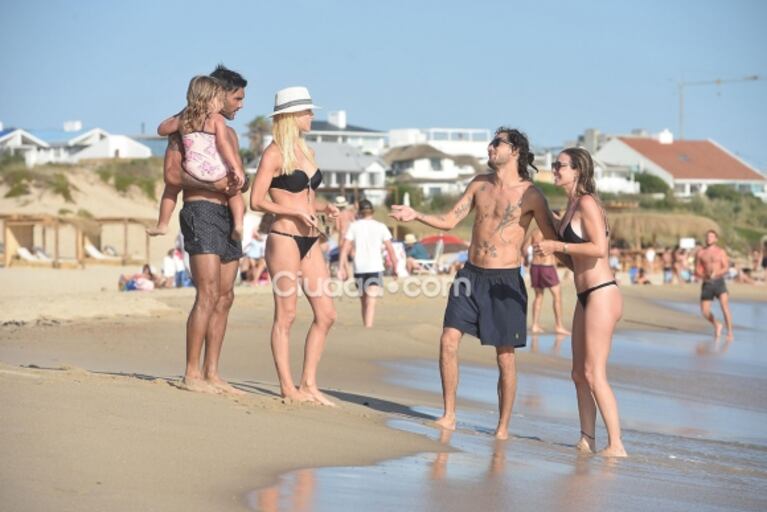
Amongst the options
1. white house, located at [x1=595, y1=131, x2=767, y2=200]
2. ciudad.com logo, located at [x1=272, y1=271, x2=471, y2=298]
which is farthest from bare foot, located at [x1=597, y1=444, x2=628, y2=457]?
white house, located at [x1=595, y1=131, x2=767, y2=200]

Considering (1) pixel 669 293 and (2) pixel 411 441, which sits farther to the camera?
(1) pixel 669 293

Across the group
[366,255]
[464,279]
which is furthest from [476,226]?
[366,255]

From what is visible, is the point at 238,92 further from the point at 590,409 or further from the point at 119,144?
the point at 119,144

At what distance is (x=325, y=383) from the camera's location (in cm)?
941

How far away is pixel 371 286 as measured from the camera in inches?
556

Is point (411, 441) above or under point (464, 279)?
under

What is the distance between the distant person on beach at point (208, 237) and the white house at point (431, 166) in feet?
291

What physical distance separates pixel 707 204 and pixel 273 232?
7798cm

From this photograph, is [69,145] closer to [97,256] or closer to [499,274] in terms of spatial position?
[97,256]

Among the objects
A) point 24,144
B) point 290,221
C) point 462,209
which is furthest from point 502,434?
point 24,144

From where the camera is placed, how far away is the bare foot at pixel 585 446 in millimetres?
6637

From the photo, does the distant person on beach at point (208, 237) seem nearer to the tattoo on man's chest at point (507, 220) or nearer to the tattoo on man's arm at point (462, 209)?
the tattoo on man's arm at point (462, 209)

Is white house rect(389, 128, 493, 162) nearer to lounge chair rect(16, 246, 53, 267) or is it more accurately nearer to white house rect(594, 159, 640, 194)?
white house rect(594, 159, 640, 194)

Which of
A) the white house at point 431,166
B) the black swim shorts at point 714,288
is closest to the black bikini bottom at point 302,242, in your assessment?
the black swim shorts at point 714,288
